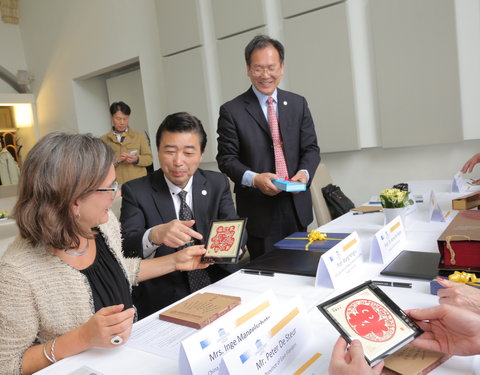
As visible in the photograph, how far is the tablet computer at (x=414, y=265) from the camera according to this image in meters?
1.33

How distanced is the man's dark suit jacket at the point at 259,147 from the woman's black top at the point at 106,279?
1227 millimetres

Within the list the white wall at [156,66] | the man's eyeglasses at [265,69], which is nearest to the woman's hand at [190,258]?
the man's eyeglasses at [265,69]

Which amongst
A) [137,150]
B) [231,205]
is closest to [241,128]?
[231,205]

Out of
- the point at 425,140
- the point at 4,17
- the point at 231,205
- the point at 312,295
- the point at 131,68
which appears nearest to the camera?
the point at 312,295

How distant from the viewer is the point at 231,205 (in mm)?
2105

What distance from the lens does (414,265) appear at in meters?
1.42

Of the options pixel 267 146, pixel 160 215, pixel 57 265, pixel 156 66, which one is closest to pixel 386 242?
pixel 160 215

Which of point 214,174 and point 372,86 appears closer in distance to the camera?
point 214,174

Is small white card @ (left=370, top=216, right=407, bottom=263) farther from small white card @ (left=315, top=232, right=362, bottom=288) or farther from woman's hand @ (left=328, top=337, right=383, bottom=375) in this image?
woman's hand @ (left=328, top=337, right=383, bottom=375)

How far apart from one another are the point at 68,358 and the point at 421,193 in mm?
2448

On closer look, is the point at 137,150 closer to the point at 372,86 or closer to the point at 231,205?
the point at 372,86

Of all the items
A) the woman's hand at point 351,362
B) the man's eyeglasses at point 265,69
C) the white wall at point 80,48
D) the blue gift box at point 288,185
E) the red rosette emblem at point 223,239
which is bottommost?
the woman's hand at point 351,362

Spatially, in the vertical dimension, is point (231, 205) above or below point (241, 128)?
below

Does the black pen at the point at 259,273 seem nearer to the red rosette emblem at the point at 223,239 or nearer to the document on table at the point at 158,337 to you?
the red rosette emblem at the point at 223,239
